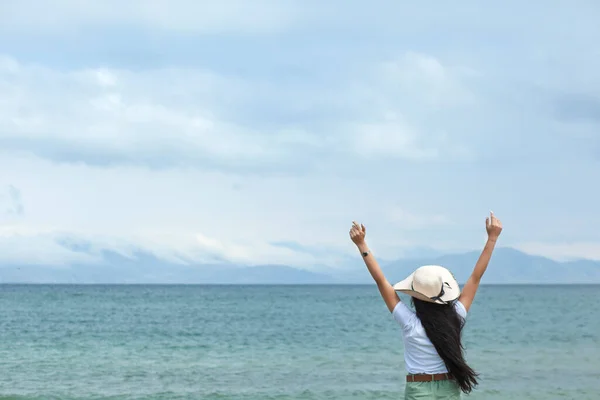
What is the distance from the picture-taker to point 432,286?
15.9ft

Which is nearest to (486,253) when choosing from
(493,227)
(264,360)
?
(493,227)

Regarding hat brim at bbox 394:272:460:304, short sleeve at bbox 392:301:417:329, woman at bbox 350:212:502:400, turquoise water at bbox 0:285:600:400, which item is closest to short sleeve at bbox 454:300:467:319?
woman at bbox 350:212:502:400

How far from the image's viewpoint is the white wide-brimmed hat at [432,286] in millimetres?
4852

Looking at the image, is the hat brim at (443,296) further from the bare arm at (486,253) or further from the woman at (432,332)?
the bare arm at (486,253)

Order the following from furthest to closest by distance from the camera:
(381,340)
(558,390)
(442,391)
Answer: (381,340), (558,390), (442,391)

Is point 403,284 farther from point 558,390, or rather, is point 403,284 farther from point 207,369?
point 207,369

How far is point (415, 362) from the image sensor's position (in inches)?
198

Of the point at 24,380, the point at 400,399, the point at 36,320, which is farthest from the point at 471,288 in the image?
the point at 36,320

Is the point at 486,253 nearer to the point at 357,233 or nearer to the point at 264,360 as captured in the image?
the point at 357,233

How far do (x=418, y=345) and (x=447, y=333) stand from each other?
19 centimetres

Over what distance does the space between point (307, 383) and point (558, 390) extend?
571cm

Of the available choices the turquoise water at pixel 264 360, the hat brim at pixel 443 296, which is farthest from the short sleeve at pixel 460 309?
the turquoise water at pixel 264 360

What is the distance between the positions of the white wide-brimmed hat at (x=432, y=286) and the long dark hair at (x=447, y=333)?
72 mm

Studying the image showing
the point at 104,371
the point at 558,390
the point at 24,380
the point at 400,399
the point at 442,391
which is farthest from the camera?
the point at 104,371
